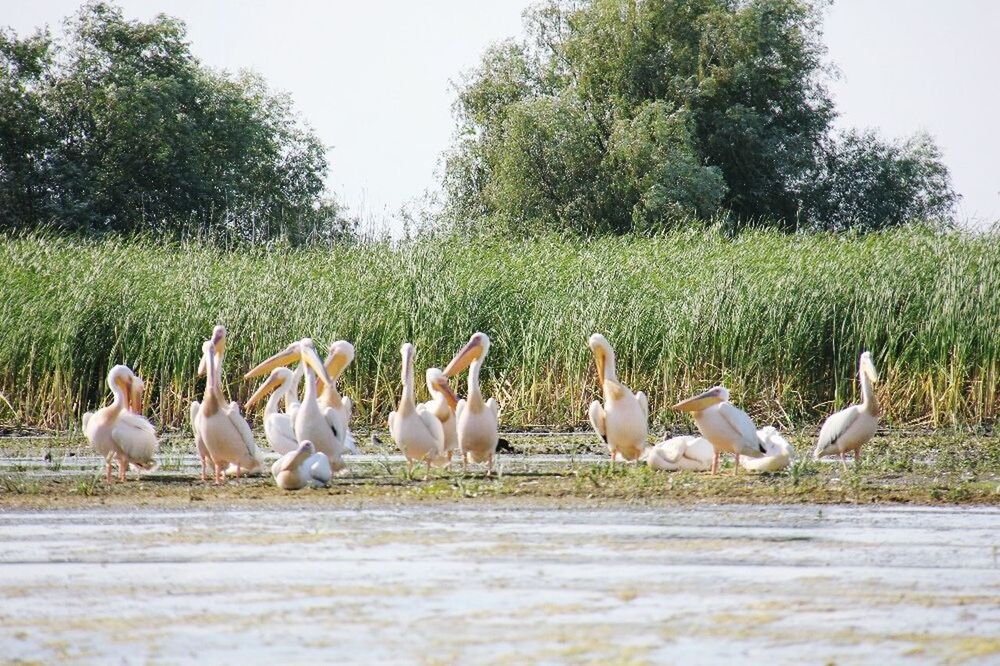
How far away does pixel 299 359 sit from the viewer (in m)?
13.9

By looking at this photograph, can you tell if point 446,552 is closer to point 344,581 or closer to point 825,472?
point 344,581

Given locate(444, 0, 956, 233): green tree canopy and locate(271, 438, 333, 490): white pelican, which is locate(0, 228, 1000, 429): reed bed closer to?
locate(271, 438, 333, 490): white pelican

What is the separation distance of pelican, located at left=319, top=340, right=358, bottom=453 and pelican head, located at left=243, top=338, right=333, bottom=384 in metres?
0.10

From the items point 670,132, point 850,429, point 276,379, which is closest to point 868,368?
point 850,429

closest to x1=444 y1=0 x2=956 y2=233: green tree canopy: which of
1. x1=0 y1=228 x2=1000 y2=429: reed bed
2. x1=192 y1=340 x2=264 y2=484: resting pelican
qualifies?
x1=0 y1=228 x2=1000 y2=429: reed bed

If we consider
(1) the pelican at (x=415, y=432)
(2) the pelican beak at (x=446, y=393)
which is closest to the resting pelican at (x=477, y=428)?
(1) the pelican at (x=415, y=432)

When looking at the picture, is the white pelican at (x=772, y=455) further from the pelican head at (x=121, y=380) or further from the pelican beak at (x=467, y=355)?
the pelican head at (x=121, y=380)

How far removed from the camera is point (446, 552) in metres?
7.26

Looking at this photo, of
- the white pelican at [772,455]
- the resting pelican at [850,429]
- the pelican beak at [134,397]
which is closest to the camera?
the white pelican at [772,455]

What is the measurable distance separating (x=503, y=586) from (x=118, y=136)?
1396 inches

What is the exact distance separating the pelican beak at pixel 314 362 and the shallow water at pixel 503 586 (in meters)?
3.06

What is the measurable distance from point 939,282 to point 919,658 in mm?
10842

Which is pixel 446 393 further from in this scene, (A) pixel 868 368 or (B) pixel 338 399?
(A) pixel 868 368

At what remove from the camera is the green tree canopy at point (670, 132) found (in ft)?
128
